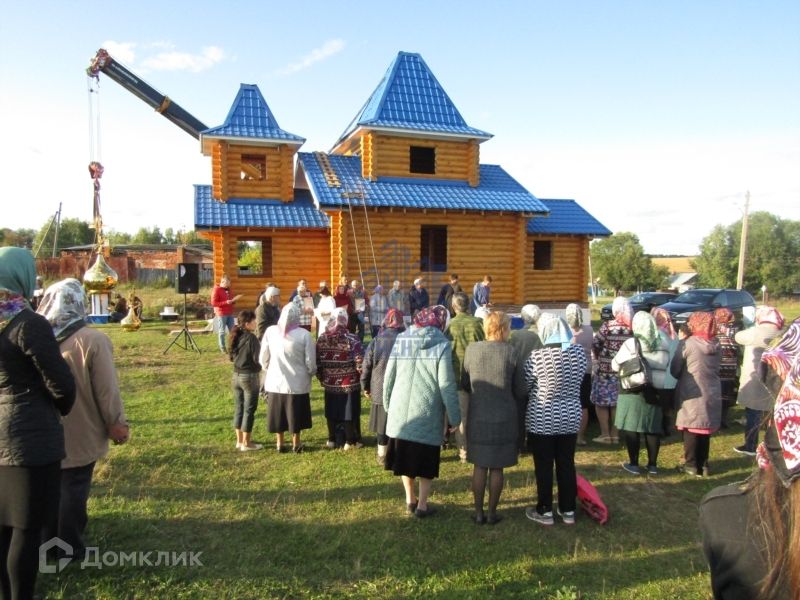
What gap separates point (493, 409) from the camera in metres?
4.47

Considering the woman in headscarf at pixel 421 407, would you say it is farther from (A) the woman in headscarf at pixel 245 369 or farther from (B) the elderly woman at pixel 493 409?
(A) the woman in headscarf at pixel 245 369

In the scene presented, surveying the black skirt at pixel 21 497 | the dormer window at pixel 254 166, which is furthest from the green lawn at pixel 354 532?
the dormer window at pixel 254 166

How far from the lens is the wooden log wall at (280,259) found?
50.0 ft

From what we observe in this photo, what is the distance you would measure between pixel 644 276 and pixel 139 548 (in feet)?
189

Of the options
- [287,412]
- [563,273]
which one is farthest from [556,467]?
[563,273]

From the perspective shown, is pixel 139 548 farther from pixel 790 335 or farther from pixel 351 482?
pixel 790 335

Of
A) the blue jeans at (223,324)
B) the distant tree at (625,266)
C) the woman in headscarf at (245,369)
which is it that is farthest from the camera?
the distant tree at (625,266)

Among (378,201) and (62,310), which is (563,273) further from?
(62,310)

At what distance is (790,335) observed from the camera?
1.24 meters

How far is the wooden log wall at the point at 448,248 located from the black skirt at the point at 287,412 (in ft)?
29.5

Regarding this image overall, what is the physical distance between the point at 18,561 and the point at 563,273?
1796cm

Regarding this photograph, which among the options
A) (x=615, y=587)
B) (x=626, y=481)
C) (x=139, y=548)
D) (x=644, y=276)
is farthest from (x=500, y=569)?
(x=644, y=276)

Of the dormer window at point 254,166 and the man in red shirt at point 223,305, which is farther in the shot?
the dormer window at point 254,166

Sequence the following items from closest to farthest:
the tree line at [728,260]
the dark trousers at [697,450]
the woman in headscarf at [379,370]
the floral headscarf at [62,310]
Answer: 1. the floral headscarf at [62,310]
2. the dark trousers at [697,450]
3. the woman in headscarf at [379,370]
4. the tree line at [728,260]
